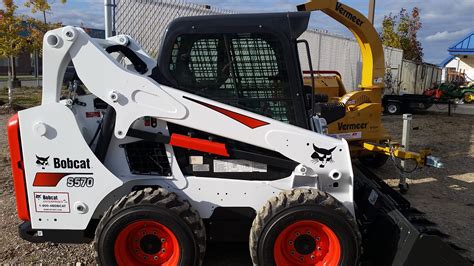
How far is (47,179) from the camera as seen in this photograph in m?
3.56

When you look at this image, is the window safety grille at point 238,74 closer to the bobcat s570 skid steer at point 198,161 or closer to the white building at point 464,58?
the bobcat s570 skid steer at point 198,161

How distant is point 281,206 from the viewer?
3412mm

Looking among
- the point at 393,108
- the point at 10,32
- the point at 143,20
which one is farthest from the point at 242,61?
the point at 10,32

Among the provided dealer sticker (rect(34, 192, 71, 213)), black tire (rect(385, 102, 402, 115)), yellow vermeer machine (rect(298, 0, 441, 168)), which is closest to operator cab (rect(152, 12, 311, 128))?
dealer sticker (rect(34, 192, 71, 213))

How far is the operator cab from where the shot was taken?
11.8 ft

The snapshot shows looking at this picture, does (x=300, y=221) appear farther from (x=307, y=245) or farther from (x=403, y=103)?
(x=403, y=103)

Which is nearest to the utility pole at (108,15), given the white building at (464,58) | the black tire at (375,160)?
the black tire at (375,160)

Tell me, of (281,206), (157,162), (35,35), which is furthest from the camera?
(35,35)

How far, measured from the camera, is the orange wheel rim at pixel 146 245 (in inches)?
137

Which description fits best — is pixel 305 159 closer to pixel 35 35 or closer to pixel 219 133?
pixel 219 133

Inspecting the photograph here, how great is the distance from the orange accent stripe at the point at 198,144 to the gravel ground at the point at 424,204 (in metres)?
1.20

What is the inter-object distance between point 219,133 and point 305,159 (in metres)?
0.73

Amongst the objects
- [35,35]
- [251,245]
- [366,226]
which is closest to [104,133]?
[251,245]

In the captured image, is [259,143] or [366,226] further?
[366,226]
